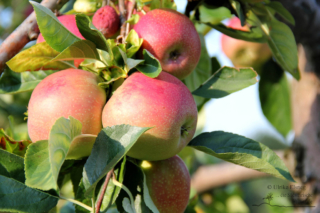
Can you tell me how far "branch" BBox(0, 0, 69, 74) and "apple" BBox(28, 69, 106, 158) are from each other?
221 millimetres

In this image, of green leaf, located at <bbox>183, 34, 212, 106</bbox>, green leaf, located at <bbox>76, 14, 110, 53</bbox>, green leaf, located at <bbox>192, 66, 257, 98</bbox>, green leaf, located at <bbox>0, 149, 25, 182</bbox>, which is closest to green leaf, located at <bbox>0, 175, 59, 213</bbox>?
green leaf, located at <bbox>0, 149, 25, 182</bbox>

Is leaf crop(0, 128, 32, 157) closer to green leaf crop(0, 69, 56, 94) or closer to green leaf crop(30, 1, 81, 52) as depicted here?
green leaf crop(0, 69, 56, 94)

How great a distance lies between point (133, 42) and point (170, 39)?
0.09 metres

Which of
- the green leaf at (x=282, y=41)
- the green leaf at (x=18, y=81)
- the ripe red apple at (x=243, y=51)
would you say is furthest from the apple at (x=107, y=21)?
the ripe red apple at (x=243, y=51)

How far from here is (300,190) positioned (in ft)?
4.53

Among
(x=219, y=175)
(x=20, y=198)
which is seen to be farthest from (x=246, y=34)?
(x=219, y=175)

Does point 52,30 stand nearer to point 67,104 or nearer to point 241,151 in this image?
point 67,104

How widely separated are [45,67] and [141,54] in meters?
0.24

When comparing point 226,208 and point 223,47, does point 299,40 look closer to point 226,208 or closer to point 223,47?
point 223,47

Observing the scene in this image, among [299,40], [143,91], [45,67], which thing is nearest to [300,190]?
[299,40]

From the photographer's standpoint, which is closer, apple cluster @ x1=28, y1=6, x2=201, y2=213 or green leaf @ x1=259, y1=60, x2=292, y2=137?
apple cluster @ x1=28, y1=6, x2=201, y2=213

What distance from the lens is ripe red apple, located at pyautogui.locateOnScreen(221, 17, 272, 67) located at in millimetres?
1699

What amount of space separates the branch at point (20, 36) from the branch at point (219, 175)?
1306 millimetres

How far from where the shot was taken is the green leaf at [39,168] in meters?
0.53
